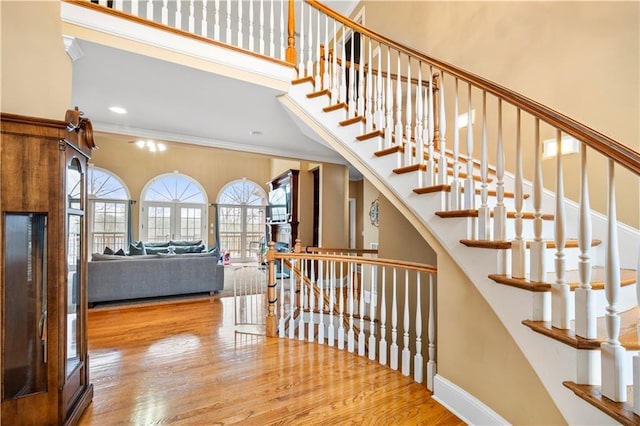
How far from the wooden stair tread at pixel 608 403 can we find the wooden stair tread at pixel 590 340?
162 mm

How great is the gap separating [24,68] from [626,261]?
13.1 ft

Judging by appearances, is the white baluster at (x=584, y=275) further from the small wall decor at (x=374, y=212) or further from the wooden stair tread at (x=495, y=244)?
the small wall decor at (x=374, y=212)

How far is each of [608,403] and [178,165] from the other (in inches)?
389

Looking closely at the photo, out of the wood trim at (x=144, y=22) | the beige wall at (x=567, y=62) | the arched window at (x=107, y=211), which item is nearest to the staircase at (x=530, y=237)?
the beige wall at (x=567, y=62)

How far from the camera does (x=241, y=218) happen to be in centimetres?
989

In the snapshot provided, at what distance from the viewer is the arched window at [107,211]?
7875 millimetres

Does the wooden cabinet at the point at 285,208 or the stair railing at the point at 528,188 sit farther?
the wooden cabinet at the point at 285,208

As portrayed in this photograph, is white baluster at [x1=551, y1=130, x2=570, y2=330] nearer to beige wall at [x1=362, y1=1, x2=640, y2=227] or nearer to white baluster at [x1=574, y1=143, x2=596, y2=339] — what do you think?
white baluster at [x1=574, y1=143, x2=596, y2=339]

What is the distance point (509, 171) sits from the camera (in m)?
2.55

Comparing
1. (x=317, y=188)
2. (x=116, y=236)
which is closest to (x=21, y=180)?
(x=317, y=188)

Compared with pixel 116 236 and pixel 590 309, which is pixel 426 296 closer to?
pixel 590 309

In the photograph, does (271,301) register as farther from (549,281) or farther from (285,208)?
(285,208)

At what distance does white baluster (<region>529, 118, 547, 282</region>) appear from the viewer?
1.27 m

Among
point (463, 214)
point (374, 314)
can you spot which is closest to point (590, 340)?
point (463, 214)
